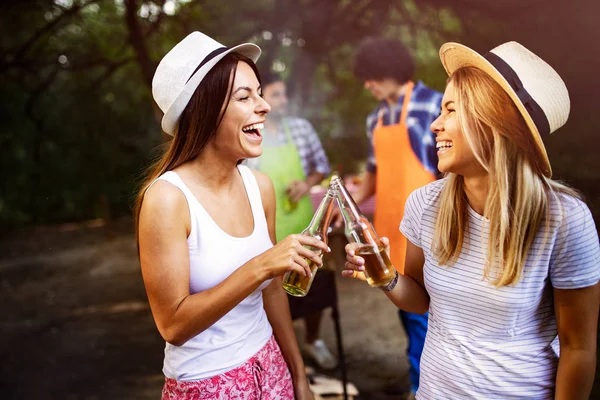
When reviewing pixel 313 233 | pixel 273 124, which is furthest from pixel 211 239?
pixel 273 124

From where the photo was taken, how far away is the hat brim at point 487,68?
1211 millimetres

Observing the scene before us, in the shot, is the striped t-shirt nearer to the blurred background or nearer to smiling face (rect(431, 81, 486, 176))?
smiling face (rect(431, 81, 486, 176))

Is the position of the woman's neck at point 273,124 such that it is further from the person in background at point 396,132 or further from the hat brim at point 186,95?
the hat brim at point 186,95

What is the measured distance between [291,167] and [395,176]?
718 mm

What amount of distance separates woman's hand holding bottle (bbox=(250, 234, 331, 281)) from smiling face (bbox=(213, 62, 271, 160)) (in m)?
0.31

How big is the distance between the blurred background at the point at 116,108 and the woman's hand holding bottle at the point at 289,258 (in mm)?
2041

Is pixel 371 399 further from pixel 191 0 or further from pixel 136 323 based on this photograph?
pixel 191 0

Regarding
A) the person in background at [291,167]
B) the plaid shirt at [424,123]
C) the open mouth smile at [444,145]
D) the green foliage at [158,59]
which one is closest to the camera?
the open mouth smile at [444,145]

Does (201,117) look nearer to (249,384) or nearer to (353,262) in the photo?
(353,262)

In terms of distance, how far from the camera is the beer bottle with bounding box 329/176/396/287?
4.43ft

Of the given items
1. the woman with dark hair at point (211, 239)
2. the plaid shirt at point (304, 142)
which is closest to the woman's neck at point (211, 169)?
the woman with dark hair at point (211, 239)

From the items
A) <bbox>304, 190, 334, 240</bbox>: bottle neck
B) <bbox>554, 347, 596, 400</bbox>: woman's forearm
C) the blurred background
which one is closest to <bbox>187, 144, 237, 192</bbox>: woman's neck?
<bbox>304, 190, 334, 240</bbox>: bottle neck

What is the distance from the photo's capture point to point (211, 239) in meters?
1.33

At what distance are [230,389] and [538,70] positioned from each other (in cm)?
105
